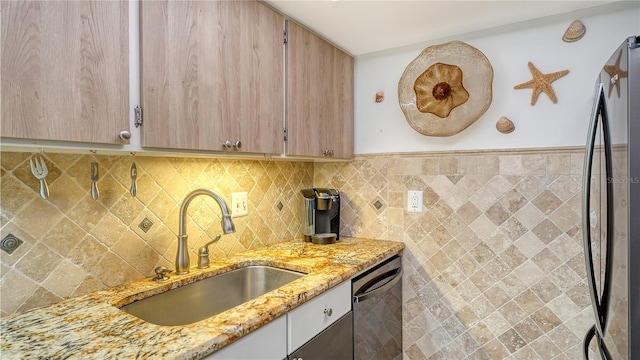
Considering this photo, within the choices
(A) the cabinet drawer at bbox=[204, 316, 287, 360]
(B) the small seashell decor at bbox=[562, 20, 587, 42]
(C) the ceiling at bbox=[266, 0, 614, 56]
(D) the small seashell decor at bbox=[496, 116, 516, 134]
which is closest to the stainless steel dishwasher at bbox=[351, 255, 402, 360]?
(A) the cabinet drawer at bbox=[204, 316, 287, 360]

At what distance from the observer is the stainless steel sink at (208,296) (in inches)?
44.2

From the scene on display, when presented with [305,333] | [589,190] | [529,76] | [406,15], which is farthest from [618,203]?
[406,15]

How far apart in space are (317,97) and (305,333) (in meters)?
1.13

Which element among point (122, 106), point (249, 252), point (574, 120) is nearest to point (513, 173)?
point (574, 120)

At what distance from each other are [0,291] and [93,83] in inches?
26.6

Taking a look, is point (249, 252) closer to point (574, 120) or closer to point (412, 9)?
point (412, 9)

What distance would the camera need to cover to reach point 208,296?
1321mm

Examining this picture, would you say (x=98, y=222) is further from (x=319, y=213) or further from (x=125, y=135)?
(x=319, y=213)

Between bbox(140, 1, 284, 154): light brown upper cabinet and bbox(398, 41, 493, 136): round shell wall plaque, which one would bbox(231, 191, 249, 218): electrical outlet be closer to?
bbox(140, 1, 284, 154): light brown upper cabinet

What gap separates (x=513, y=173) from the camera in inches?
61.8

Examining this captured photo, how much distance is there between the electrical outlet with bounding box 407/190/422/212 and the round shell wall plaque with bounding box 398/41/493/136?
350 mm

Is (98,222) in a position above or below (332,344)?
above

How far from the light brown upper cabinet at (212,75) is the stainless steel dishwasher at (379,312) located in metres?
0.77

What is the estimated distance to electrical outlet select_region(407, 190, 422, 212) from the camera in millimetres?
1808
